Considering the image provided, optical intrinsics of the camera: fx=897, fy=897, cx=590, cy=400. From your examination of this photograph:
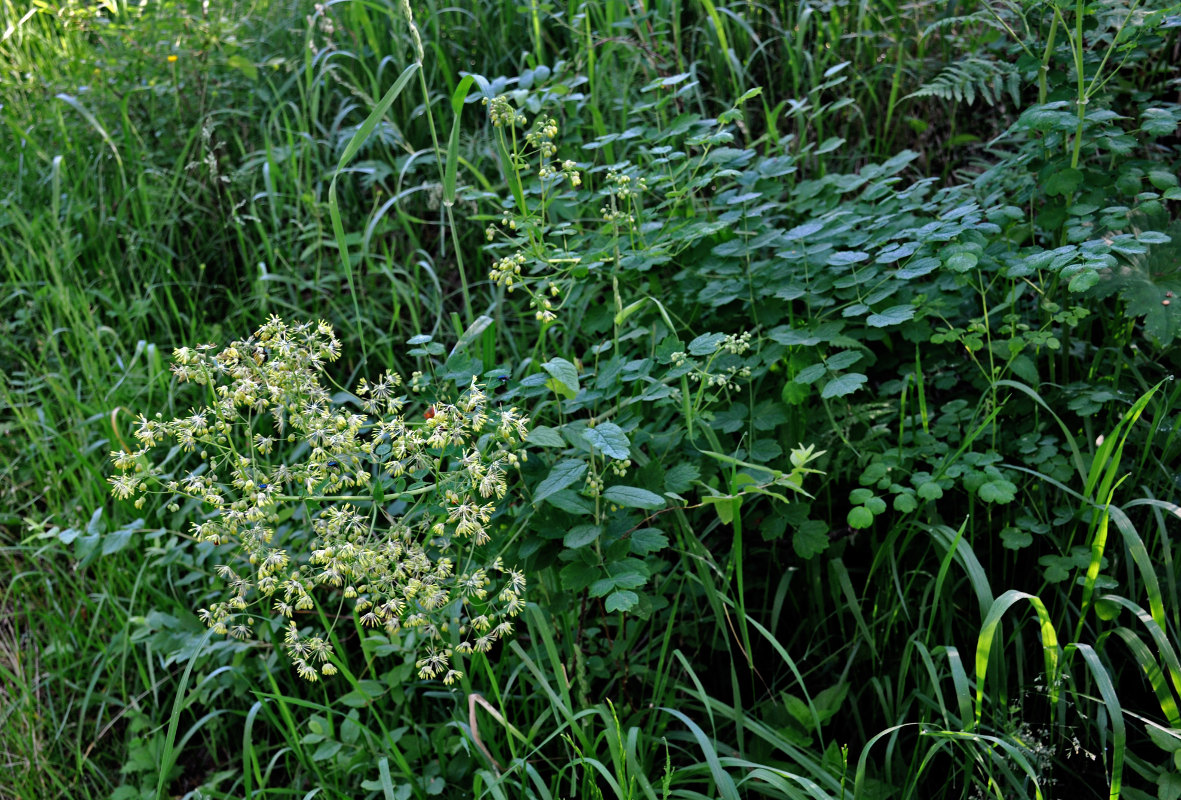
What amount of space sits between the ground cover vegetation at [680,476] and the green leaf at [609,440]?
0.05 feet

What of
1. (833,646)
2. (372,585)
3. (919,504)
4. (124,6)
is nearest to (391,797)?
(372,585)

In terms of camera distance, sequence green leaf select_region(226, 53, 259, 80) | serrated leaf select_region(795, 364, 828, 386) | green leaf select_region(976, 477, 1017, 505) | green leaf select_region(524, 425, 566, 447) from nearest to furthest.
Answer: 1. green leaf select_region(524, 425, 566, 447)
2. green leaf select_region(976, 477, 1017, 505)
3. serrated leaf select_region(795, 364, 828, 386)
4. green leaf select_region(226, 53, 259, 80)

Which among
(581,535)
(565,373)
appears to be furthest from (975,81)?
(581,535)

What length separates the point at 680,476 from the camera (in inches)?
63.9

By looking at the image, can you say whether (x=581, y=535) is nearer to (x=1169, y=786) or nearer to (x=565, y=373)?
(x=565, y=373)

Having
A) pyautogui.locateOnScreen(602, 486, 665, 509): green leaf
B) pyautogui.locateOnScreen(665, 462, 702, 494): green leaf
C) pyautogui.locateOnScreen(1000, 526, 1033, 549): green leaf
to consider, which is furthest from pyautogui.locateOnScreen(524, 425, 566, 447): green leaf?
pyautogui.locateOnScreen(1000, 526, 1033, 549): green leaf

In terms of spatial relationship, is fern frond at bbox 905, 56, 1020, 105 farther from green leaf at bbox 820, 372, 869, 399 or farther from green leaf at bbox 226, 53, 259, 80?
green leaf at bbox 226, 53, 259, 80

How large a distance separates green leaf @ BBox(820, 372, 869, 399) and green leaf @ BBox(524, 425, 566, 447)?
53 cm

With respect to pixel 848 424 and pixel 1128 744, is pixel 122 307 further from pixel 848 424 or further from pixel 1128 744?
pixel 1128 744

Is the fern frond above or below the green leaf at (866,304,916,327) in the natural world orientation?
above

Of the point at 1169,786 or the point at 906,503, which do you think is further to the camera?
the point at 906,503

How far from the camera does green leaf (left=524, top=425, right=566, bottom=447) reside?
1513mm

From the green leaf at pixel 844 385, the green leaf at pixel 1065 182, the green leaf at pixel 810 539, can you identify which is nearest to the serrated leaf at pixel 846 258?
the green leaf at pixel 844 385

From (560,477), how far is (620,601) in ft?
0.79
